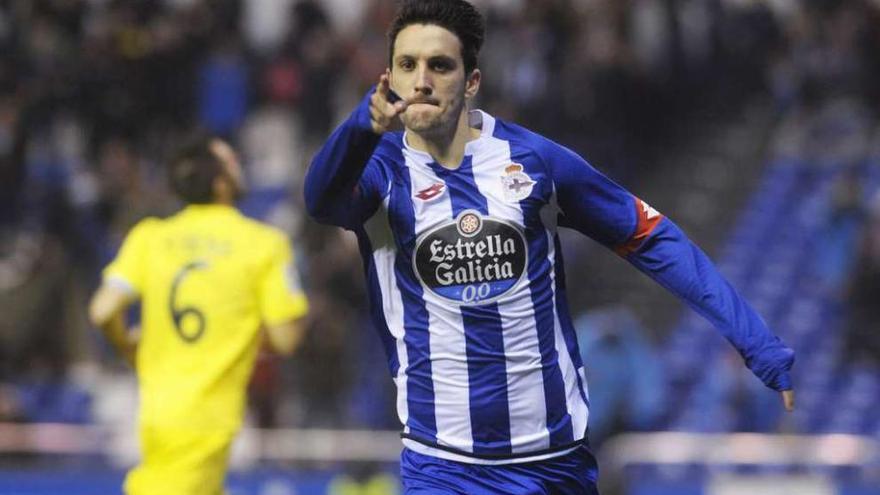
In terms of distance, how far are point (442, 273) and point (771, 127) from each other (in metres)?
12.9

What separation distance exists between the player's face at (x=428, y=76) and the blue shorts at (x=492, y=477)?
0.98 meters

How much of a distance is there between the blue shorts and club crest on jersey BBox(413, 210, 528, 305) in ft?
1.61

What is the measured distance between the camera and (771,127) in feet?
57.5

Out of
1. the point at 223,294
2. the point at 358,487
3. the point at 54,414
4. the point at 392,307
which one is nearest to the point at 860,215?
the point at 358,487

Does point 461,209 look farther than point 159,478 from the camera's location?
No

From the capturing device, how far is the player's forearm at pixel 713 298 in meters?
5.19

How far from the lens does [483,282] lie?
16.9 ft

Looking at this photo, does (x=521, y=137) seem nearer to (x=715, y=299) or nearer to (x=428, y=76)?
(x=428, y=76)

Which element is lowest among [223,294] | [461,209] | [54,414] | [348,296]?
[54,414]

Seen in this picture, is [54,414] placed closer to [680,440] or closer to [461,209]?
[680,440]

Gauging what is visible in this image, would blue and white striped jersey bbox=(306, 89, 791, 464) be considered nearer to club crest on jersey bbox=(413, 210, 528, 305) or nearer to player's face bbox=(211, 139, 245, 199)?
club crest on jersey bbox=(413, 210, 528, 305)

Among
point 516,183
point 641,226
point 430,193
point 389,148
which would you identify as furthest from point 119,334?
point 641,226

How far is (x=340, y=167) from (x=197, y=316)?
2248 mm

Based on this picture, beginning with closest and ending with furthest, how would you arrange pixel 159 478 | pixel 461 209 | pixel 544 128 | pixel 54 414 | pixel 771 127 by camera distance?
1. pixel 461 209
2. pixel 159 478
3. pixel 54 414
4. pixel 544 128
5. pixel 771 127
